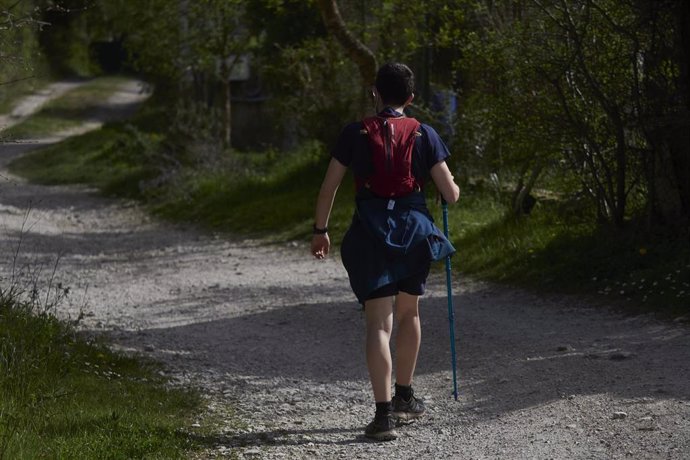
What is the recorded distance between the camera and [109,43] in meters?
60.6

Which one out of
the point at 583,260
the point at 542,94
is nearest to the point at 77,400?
the point at 583,260

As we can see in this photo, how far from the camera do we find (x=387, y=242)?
615 centimetres

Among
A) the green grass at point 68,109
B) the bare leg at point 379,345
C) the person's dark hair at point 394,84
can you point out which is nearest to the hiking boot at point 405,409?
the bare leg at point 379,345

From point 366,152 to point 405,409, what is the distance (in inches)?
58.8

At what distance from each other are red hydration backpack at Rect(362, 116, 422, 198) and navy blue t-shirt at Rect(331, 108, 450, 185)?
1.3 inches

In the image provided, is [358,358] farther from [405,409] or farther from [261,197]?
[261,197]

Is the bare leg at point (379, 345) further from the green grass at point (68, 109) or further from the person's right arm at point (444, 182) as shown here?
the green grass at point (68, 109)

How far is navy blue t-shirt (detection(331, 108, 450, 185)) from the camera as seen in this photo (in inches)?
244

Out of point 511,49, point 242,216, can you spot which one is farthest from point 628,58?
point 242,216

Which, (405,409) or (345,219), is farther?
(345,219)

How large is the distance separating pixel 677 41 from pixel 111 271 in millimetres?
7324

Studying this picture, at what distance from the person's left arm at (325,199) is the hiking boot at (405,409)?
95 cm

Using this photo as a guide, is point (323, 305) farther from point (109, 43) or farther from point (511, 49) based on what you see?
point (109, 43)

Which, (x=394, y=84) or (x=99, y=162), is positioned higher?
(x=394, y=84)
